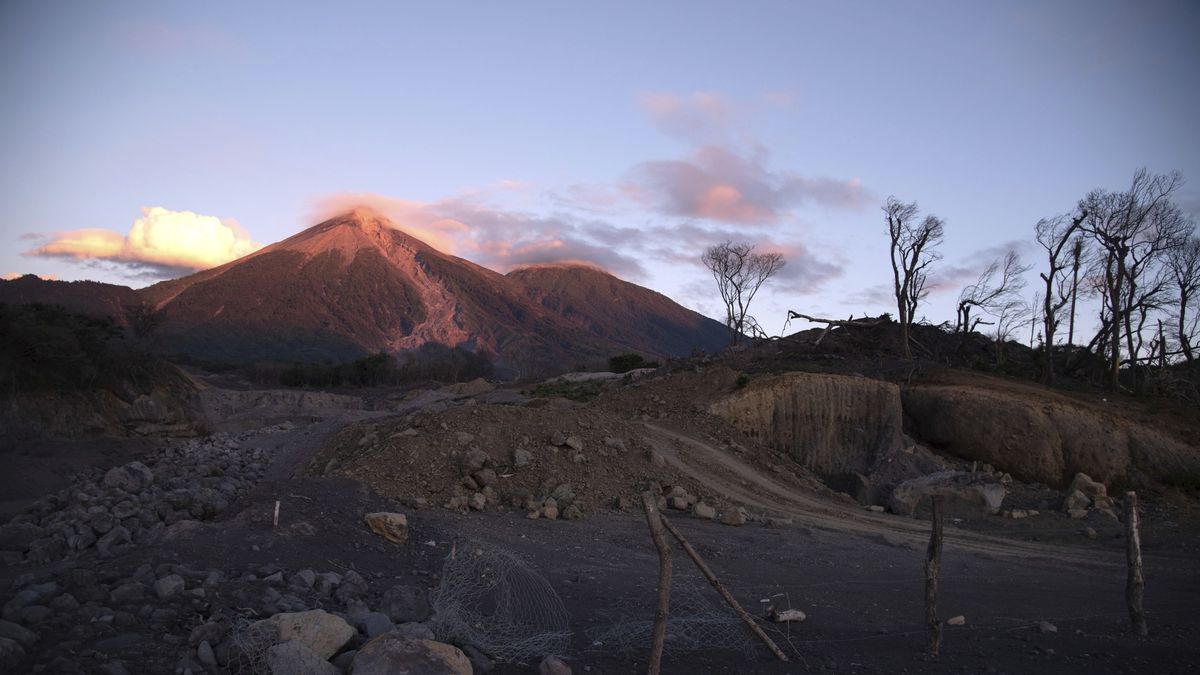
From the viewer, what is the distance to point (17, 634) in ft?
17.1

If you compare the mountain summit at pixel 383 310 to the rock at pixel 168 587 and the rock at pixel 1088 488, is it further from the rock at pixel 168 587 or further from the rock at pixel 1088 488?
the rock at pixel 168 587

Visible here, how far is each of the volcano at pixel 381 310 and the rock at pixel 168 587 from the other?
200 ft

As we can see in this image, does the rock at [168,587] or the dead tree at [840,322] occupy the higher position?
the dead tree at [840,322]

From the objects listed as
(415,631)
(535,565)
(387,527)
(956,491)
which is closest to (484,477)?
(387,527)

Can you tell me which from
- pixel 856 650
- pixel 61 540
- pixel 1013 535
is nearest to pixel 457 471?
pixel 61 540

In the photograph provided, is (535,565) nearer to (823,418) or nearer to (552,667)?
(552,667)

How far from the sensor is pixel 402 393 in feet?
166

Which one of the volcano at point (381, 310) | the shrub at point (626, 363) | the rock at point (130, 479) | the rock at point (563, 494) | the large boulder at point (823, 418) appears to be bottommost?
the rock at point (130, 479)

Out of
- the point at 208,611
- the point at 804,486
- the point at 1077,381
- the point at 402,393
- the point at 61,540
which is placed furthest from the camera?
the point at 402,393

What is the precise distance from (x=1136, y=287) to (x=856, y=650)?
1123 inches

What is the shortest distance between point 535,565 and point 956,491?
1220 cm

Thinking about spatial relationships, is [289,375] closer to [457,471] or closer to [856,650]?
[457,471]

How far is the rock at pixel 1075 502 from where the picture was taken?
17.2 metres

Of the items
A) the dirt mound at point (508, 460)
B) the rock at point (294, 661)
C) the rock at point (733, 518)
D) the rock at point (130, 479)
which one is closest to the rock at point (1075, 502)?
the dirt mound at point (508, 460)
